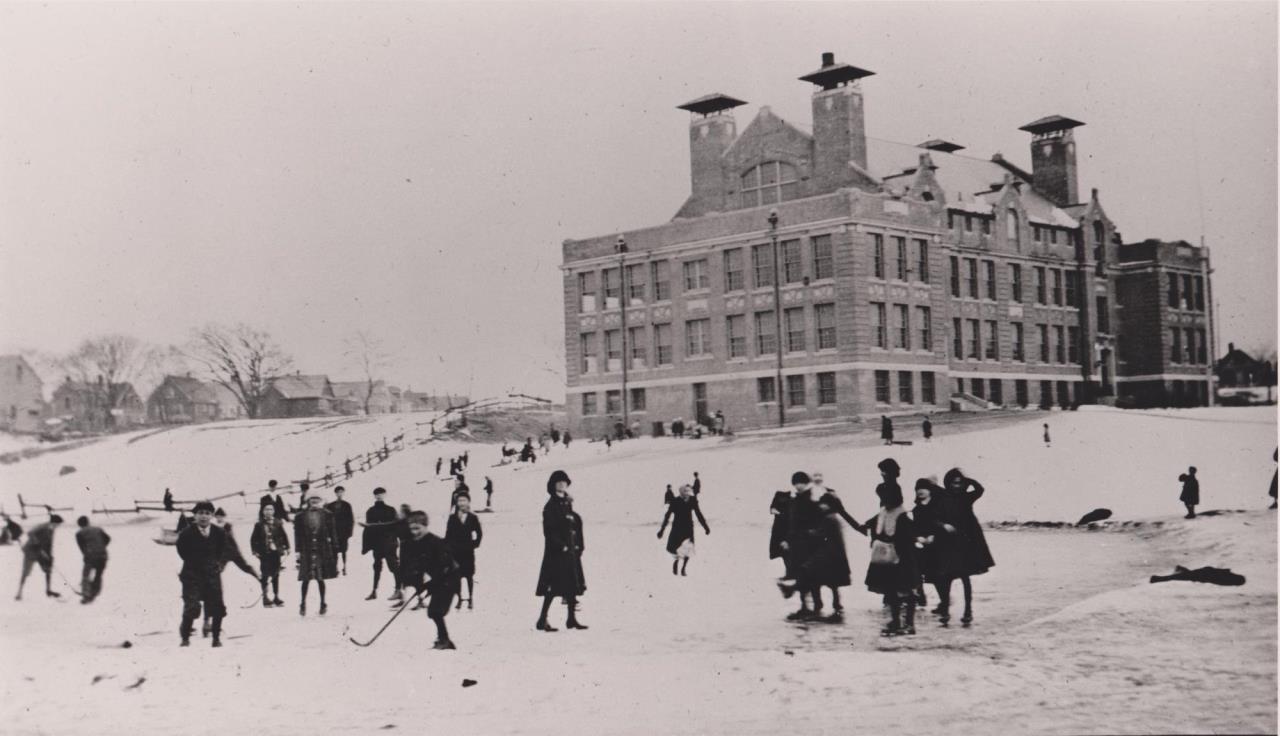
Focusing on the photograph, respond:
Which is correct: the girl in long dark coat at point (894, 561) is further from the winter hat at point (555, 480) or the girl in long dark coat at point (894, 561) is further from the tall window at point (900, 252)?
the winter hat at point (555, 480)

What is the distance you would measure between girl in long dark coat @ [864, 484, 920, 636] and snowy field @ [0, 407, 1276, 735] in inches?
7.0

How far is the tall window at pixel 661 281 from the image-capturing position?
8328mm

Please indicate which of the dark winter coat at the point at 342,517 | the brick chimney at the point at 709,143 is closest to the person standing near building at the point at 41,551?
the dark winter coat at the point at 342,517

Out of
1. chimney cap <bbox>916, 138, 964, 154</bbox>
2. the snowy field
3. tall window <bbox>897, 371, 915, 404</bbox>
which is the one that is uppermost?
chimney cap <bbox>916, 138, 964, 154</bbox>

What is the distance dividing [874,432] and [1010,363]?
44.5 inches

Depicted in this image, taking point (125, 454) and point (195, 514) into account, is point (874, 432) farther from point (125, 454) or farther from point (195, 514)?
point (125, 454)

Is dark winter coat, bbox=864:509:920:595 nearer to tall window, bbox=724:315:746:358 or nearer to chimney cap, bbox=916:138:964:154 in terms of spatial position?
tall window, bbox=724:315:746:358

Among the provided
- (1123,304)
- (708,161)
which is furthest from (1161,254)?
(708,161)

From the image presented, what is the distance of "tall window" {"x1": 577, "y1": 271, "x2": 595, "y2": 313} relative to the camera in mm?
8500

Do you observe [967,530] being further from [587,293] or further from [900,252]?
[587,293]

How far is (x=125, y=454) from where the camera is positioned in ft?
27.0

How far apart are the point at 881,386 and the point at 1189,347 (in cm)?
203

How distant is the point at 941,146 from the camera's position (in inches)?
328

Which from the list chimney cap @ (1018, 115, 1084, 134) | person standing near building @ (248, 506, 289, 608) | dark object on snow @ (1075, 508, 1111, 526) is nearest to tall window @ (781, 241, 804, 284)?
chimney cap @ (1018, 115, 1084, 134)
